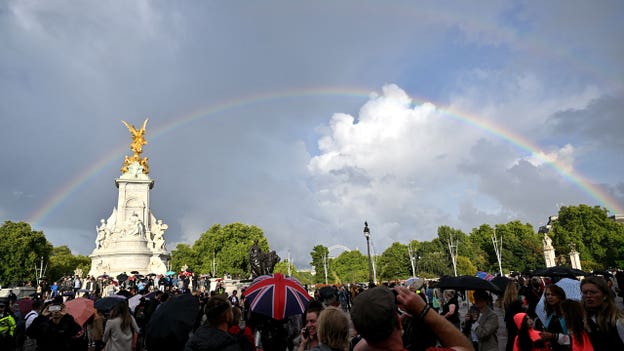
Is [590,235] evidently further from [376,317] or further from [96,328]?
[376,317]

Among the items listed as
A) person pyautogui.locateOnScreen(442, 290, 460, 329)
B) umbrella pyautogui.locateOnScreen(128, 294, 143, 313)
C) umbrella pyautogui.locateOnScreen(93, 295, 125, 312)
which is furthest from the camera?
umbrella pyautogui.locateOnScreen(128, 294, 143, 313)

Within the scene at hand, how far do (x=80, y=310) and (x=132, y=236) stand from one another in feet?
125

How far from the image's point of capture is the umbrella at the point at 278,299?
16.7 ft

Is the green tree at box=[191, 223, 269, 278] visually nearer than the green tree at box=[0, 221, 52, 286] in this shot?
No

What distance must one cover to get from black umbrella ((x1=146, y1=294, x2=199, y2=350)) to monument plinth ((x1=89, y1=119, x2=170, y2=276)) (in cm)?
3848

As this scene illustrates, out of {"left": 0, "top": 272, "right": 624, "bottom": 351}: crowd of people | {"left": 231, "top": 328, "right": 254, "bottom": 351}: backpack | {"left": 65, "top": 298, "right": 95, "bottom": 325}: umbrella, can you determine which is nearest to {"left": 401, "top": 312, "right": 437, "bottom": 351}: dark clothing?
{"left": 0, "top": 272, "right": 624, "bottom": 351}: crowd of people

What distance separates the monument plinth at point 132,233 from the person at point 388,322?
137 feet

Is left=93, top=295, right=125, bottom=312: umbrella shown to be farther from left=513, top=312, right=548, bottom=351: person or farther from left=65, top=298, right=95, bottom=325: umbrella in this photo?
left=513, top=312, right=548, bottom=351: person

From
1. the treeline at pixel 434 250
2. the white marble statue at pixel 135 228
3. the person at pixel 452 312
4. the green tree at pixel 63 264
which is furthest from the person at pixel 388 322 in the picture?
the green tree at pixel 63 264

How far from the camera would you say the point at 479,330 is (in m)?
5.22

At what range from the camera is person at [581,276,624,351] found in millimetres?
3348

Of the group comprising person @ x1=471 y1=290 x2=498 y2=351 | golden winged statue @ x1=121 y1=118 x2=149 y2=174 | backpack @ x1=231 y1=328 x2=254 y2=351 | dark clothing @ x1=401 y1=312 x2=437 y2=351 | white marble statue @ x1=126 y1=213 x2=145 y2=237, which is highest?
golden winged statue @ x1=121 y1=118 x2=149 y2=174

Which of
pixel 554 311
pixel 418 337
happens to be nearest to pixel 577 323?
pixel 554 311

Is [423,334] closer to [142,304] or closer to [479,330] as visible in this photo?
[479,330]
